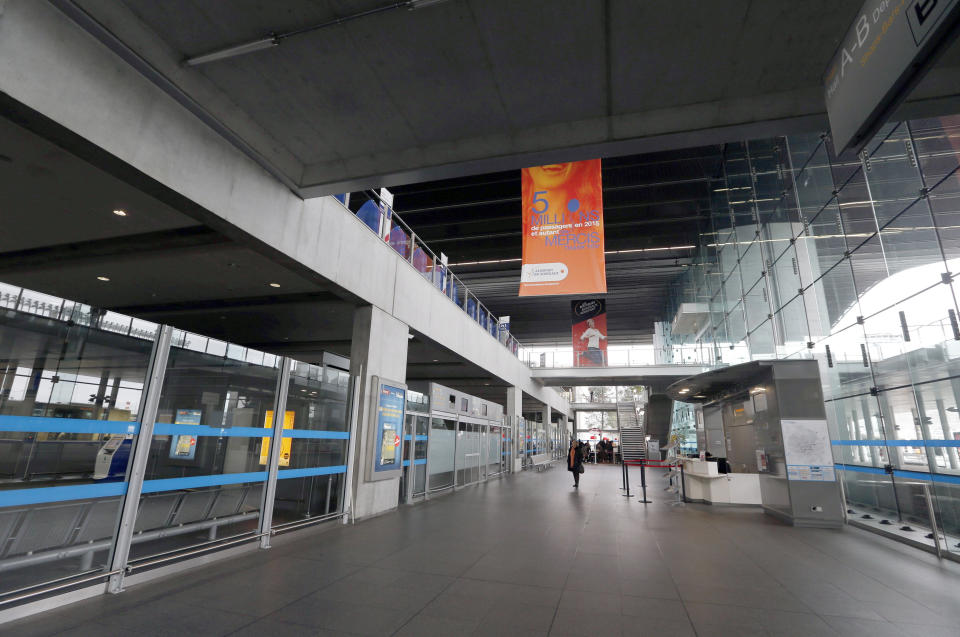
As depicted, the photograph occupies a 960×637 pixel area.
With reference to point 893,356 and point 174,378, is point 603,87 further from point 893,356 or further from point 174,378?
point 893,356

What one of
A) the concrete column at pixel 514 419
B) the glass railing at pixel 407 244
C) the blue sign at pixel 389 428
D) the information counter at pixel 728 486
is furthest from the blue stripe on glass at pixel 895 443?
the concrete column at pixel 514 419

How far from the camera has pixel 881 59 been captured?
Result: 8.93 ft

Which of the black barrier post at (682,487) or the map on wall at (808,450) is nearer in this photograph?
the map on wall at (808,450)

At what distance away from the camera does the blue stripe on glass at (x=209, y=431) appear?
461 centimetres

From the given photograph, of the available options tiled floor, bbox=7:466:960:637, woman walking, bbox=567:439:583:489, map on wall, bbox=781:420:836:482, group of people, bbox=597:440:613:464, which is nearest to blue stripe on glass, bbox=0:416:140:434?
tiled floor, bbox=7:466:960:637

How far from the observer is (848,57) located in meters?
3.24

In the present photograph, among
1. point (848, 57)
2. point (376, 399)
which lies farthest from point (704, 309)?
point (848, 57)

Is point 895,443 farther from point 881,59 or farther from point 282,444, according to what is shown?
point 282,444

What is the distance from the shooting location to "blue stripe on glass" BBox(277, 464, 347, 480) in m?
6.34

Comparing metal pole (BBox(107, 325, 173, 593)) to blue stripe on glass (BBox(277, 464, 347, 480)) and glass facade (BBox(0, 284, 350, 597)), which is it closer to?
glass facade (BBox(0, 284, 350, 597))

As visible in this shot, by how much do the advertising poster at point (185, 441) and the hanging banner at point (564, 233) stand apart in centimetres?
529

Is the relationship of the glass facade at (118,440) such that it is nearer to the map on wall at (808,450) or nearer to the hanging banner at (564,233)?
the hanging banner at (564,233)

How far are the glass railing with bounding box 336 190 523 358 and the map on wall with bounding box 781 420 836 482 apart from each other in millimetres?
8789

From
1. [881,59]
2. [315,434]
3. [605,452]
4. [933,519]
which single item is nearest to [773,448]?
[933,519]
